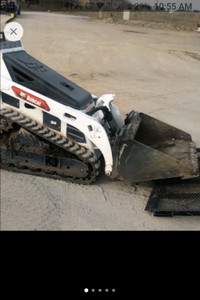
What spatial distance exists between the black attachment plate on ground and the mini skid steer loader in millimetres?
326

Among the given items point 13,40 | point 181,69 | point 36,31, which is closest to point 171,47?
point 181,69

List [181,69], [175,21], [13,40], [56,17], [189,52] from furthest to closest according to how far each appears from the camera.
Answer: [175,21]
[56,17]
[189,52]
[181,69]
[13,40]

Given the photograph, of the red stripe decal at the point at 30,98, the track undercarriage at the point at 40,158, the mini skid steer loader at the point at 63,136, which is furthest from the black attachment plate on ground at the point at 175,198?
the red stripe decal at the point at 30,98

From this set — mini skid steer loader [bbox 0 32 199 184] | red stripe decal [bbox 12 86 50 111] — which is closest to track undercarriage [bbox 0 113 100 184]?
mini skid steer loader [bbox 0 32 199 184]

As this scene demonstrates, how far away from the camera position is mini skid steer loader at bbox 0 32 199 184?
15.5 feet

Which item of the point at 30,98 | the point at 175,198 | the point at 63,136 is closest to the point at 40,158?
the point at 63,136

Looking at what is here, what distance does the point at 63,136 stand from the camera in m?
4.98

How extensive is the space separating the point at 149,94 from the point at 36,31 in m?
12.4

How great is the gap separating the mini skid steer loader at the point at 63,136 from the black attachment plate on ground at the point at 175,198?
0.33 m

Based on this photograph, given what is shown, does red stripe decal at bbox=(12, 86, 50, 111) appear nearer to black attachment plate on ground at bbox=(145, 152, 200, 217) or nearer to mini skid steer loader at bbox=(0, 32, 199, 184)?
mini skid steer loader at bbox=(0, 32, 199, 184)

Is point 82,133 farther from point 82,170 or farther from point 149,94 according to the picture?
point 149,94

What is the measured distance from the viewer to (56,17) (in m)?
28.0

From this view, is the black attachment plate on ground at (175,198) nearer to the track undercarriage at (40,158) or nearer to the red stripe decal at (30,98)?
the track undercarriage at (40,158)

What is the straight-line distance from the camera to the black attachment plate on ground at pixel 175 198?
4539 millimetres
